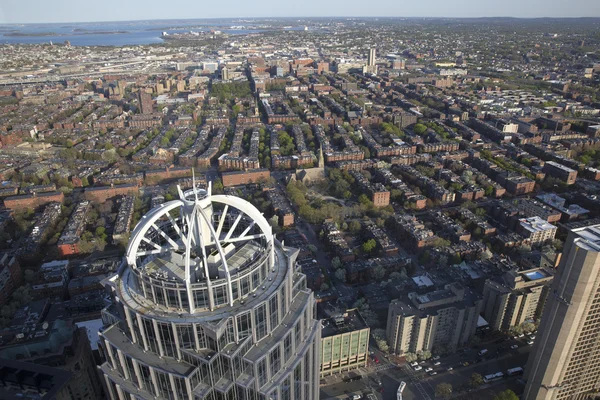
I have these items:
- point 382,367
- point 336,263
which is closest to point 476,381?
point 382,367

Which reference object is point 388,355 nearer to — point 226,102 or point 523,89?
point 226,102

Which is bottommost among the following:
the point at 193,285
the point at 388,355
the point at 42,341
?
the point at 388,355

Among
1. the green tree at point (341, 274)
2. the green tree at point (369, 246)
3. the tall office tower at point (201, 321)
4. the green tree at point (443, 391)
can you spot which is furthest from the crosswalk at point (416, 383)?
the tall office tower at point (201, 321)

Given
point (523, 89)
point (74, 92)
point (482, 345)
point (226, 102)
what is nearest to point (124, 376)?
point (482, 345)

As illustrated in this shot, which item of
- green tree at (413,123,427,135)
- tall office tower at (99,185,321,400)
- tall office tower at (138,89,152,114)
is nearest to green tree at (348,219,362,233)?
tall office tower at (99,185,321,400)

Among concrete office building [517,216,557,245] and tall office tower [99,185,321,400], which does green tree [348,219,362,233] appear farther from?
tall office tower [99,185,321,400]
